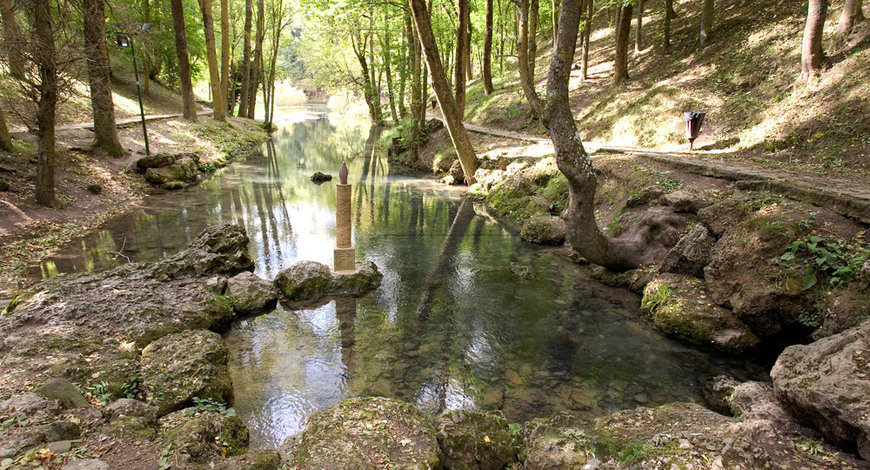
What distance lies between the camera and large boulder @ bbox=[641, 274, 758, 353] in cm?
673

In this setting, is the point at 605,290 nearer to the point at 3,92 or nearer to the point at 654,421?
the point at 654,421

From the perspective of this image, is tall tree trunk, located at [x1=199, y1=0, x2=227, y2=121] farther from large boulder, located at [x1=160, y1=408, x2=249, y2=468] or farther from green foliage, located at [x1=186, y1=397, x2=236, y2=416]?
large boulder, located at [x1=160, y1=408, x2=249, y2=468]

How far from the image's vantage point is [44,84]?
9414 millimetres

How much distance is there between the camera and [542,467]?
4.00m

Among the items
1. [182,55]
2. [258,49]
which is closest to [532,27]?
[182,55]

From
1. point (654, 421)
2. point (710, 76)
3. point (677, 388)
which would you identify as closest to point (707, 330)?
point (677, 388)

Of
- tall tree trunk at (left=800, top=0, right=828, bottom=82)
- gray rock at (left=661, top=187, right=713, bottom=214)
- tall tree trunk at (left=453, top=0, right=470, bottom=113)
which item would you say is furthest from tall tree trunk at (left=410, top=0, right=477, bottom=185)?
tall tree trunk at (left=800, top=0, right=828, bottom=82)

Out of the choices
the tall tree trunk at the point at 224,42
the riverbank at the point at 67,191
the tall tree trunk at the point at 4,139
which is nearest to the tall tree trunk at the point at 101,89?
the riverbank at the point at 67,191

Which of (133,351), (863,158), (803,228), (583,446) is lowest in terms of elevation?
(583,446)

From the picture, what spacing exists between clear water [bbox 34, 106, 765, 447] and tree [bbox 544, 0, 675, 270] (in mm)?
781

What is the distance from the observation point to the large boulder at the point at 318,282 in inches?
334

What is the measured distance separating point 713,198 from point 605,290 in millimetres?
2841

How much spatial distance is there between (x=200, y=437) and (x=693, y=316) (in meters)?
6.72

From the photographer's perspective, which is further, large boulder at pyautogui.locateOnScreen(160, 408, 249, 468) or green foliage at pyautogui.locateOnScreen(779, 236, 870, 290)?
green foliage at pyautogui.locateOnScreen(779, 236, 870, 290)
